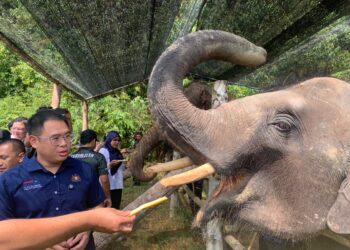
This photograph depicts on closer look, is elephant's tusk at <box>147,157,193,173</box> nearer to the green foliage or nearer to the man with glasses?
the man with glasses

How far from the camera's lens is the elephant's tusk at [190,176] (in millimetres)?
1702

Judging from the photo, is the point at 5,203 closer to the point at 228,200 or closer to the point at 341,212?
the point at 228,200

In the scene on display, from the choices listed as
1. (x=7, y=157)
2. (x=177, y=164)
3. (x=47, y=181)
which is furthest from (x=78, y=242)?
(x=7, y=157)

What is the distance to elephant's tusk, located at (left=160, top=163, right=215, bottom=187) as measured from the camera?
1.70 meters

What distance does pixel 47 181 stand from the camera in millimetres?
2354

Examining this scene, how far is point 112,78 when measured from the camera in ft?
22.4

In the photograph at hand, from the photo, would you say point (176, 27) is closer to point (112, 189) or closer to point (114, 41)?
point (114, 41)

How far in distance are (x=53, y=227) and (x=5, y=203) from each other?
2.97 ft

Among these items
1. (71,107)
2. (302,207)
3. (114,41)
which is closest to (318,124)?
(302,207)

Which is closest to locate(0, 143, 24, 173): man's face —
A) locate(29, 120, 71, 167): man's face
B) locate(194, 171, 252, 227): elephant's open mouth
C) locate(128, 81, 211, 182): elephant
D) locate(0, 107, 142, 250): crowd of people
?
locate(0, 107, 142, 250): crowd of people

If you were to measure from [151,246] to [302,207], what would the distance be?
430 centimetres

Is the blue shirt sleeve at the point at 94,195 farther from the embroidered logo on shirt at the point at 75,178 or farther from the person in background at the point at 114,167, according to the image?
the person in background at the point at 114,167

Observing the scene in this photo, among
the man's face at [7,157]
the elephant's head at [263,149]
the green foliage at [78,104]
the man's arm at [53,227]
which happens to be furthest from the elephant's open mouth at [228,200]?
the green foliage at [78,104]

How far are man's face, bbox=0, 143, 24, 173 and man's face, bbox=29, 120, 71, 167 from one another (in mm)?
713
